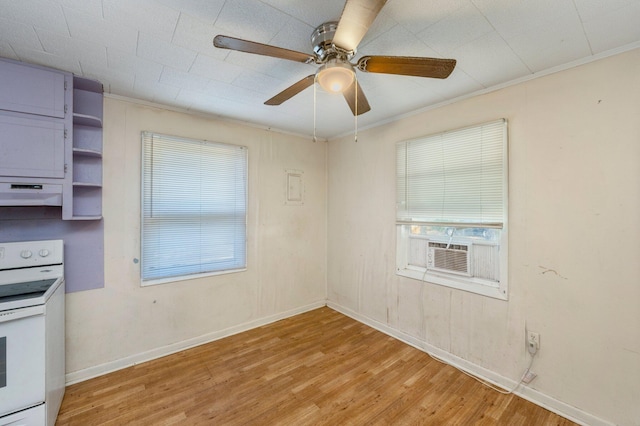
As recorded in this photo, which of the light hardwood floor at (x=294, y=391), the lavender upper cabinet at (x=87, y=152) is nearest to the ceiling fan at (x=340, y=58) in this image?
the lavender upper cabinet at (x=87, y=152)

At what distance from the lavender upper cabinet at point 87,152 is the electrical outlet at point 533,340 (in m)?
3.49

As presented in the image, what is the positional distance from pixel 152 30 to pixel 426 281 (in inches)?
113

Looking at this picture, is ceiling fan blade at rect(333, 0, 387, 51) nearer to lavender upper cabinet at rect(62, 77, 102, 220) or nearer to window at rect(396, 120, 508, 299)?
window at rect(396, 120, 508, 299)

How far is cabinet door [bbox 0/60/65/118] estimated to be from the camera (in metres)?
1.75

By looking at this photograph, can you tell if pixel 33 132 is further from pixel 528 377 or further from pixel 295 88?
pixel 528 377

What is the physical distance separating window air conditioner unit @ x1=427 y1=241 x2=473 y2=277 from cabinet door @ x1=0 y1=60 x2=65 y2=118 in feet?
10.7

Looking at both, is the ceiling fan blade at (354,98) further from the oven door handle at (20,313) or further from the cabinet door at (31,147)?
the oven door handle at (20,313)

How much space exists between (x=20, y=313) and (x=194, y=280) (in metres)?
1.39

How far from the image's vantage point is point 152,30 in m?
1.49

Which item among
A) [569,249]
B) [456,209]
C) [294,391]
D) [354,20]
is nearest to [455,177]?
[456,209]

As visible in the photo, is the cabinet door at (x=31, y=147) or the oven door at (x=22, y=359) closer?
the oven door at (x=22, y=359)

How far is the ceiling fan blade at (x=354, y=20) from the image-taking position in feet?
3.28

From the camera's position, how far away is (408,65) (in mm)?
1373

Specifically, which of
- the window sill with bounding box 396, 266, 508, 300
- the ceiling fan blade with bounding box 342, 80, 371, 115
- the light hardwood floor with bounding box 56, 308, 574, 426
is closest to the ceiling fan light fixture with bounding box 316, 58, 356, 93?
the ceiling fan blade with bounding box 342, 80, 371, 115
